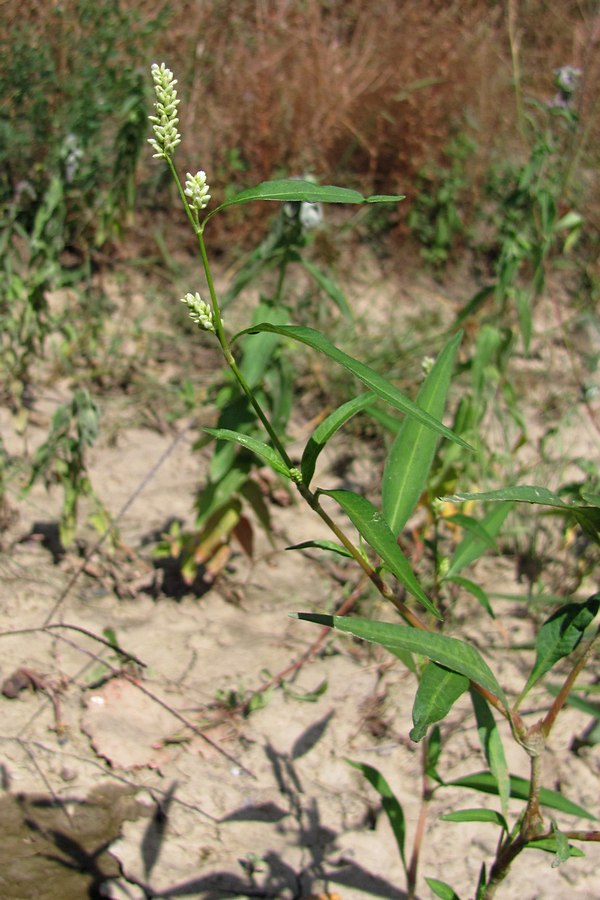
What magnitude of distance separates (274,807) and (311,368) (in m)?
2.01

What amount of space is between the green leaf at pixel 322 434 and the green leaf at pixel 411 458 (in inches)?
5.5

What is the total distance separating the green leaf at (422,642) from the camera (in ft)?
4.33

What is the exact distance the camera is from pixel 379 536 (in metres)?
1.33

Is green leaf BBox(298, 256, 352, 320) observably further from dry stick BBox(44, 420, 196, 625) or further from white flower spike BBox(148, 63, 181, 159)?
white flower spike BBox(148, 63, 181, 159)

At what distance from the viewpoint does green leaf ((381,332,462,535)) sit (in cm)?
160

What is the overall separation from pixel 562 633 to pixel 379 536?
481mm

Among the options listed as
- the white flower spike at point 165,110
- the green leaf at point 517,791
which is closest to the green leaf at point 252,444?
the white flower spike at point 165,110

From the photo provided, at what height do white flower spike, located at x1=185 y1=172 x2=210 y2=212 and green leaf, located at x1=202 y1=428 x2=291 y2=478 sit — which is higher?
white flower spike, located at x1=185 y1=172 x2=210 y2=212

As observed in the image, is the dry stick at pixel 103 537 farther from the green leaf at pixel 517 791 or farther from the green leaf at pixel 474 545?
the green leaf at pixel 517 791

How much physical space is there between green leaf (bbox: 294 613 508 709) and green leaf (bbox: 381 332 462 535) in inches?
9.2

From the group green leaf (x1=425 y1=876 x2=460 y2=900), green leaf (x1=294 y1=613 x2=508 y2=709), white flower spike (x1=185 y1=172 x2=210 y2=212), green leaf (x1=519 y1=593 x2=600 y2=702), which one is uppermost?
white flower spike (x1=185 y1=172 x2=210 y2=212)

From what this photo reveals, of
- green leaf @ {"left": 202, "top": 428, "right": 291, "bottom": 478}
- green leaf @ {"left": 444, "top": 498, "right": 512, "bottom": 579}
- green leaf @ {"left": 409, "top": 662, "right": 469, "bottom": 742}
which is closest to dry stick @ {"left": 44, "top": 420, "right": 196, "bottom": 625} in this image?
green leaf @ {"left": 444, "top": 498, "right": 512, "bottom": 579}

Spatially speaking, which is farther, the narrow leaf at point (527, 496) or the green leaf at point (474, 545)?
the green leaf at point (474, 545)

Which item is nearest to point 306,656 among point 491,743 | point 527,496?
point 491,743
